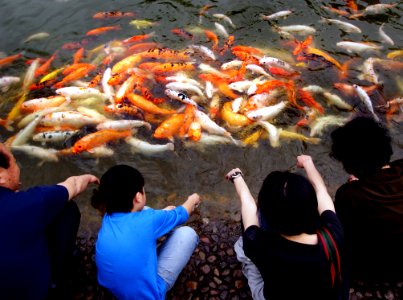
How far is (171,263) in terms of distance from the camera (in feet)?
11.0

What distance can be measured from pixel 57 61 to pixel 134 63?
1982 mm

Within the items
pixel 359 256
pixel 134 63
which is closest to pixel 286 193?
pixel 359 256

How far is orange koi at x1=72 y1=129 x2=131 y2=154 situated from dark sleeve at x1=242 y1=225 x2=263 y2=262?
3507 mm

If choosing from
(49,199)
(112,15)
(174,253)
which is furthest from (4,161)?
(112,15)

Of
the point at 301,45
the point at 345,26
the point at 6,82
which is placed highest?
the point at 345,26

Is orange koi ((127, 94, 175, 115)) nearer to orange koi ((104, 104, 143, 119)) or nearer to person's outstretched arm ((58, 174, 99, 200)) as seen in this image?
orange koi ((104, 104, 143, 119))

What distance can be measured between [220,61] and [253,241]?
5.15m

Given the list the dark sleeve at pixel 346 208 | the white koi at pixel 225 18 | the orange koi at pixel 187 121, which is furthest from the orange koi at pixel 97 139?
the white koi at pixel 225 18

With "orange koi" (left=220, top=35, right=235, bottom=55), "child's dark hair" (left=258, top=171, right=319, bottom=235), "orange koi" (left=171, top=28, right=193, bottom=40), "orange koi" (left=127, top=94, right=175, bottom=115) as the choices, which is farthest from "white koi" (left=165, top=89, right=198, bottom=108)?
"child's dark hair" (left=258, top=171, right=319, bottom=235)

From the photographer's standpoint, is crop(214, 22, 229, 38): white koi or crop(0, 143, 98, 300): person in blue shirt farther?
crop(214, 22, 229, 38): white koi

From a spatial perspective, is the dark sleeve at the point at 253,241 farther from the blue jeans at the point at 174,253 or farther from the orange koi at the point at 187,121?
the orange koi at the point at 187,121

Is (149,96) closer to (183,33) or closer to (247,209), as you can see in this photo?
(183,33)

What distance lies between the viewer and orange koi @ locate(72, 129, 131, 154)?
5453 mm

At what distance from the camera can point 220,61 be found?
7.12m
